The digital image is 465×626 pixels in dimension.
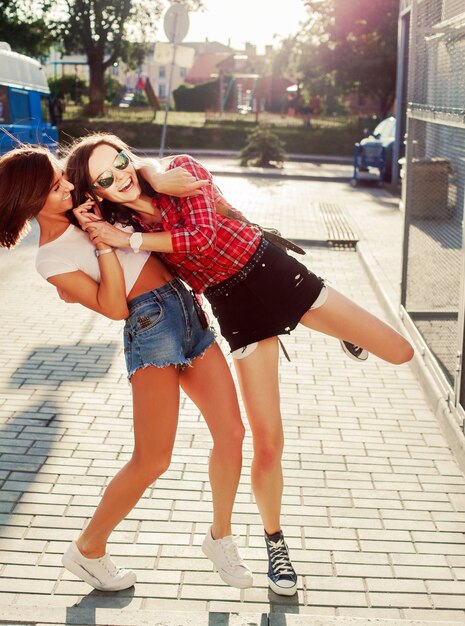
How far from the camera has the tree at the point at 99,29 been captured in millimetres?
41188

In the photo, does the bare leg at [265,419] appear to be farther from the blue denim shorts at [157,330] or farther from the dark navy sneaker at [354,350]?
the dark navy sneaker at [354,350]

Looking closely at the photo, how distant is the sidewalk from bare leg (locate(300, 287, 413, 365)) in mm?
918

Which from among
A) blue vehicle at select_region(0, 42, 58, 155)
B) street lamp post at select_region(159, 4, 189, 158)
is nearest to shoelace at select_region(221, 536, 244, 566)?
street lamp post at select_region(159, 4, 189, 158)

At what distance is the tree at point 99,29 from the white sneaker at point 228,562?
38.5 metres

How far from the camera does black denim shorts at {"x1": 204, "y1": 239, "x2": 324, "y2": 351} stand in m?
3.12

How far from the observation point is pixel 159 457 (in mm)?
3096

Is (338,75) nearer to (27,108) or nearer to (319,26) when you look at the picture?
(319,26)

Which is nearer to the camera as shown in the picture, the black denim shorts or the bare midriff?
the bare midriff

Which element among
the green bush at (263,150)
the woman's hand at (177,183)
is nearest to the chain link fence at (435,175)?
the woman's hand at (177,183)

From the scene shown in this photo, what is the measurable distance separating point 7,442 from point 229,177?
18.3m

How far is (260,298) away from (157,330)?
0.40m

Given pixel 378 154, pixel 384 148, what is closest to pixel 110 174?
pixel 384 148

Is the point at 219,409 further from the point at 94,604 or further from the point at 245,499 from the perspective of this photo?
the point at 245,499

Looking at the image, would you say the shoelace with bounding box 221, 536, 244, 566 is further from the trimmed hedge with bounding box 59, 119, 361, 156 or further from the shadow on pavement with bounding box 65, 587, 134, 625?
the trimmed hedge with bounding box 59, 119, 361, 156
